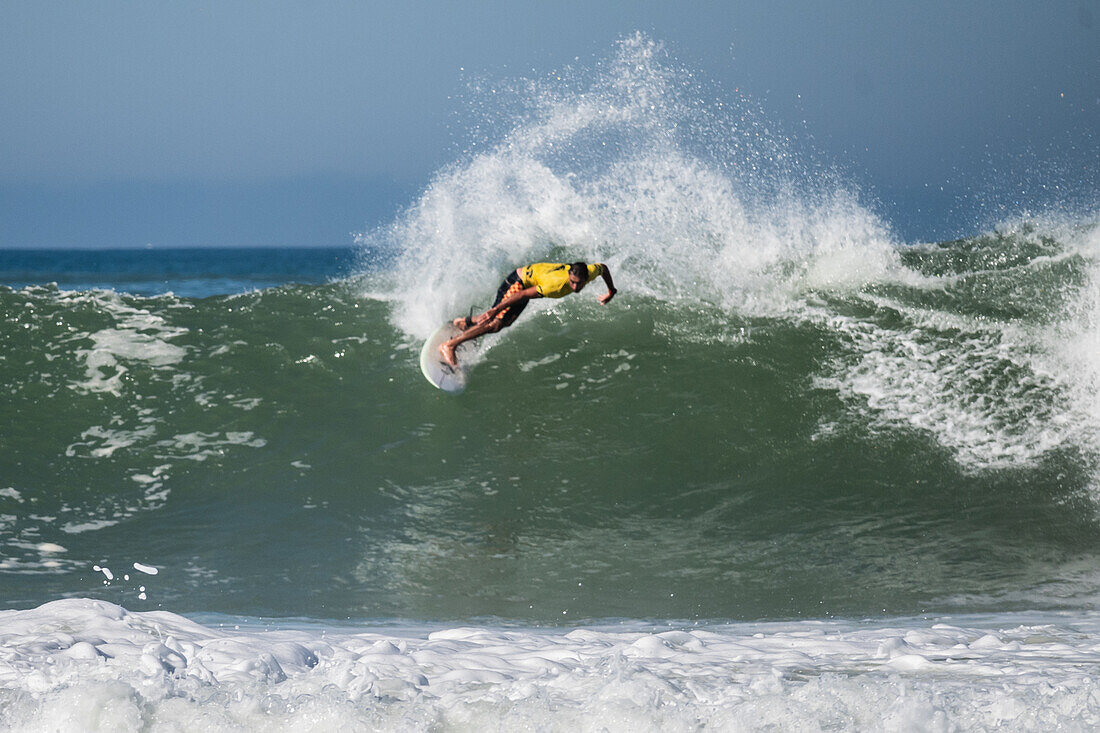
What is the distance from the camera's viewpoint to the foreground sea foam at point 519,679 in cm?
236

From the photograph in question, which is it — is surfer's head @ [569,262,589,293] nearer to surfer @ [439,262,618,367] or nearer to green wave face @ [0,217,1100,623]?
surfer @ [439,262,618,367]

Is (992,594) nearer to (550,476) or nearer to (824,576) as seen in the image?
(824,576)

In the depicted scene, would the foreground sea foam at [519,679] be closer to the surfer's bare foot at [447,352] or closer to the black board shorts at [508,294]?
the black board shorts at [508,294]

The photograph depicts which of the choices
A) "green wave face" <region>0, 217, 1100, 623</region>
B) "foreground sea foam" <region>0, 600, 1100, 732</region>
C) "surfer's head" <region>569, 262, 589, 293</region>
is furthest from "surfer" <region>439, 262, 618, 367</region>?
"foreground sea foam" <region>0, 600, 1100, 732</region>

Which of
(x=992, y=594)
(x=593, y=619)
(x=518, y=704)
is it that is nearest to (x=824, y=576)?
(x=992, y=594)

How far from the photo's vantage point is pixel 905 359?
7.68m

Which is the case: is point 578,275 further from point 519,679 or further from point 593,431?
point 519,679

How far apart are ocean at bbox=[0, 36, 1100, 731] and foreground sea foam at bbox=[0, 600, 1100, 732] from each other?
2cm

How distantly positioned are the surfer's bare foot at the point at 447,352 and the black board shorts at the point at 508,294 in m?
0.51

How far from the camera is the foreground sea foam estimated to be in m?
2.36

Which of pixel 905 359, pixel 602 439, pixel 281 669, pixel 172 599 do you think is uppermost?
pixel 905 359

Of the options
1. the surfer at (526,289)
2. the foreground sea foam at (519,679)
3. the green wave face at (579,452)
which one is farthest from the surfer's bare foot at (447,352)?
the foreground sea foam at (519,679)

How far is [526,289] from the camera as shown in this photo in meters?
6.87

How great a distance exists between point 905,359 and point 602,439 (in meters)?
2.81
